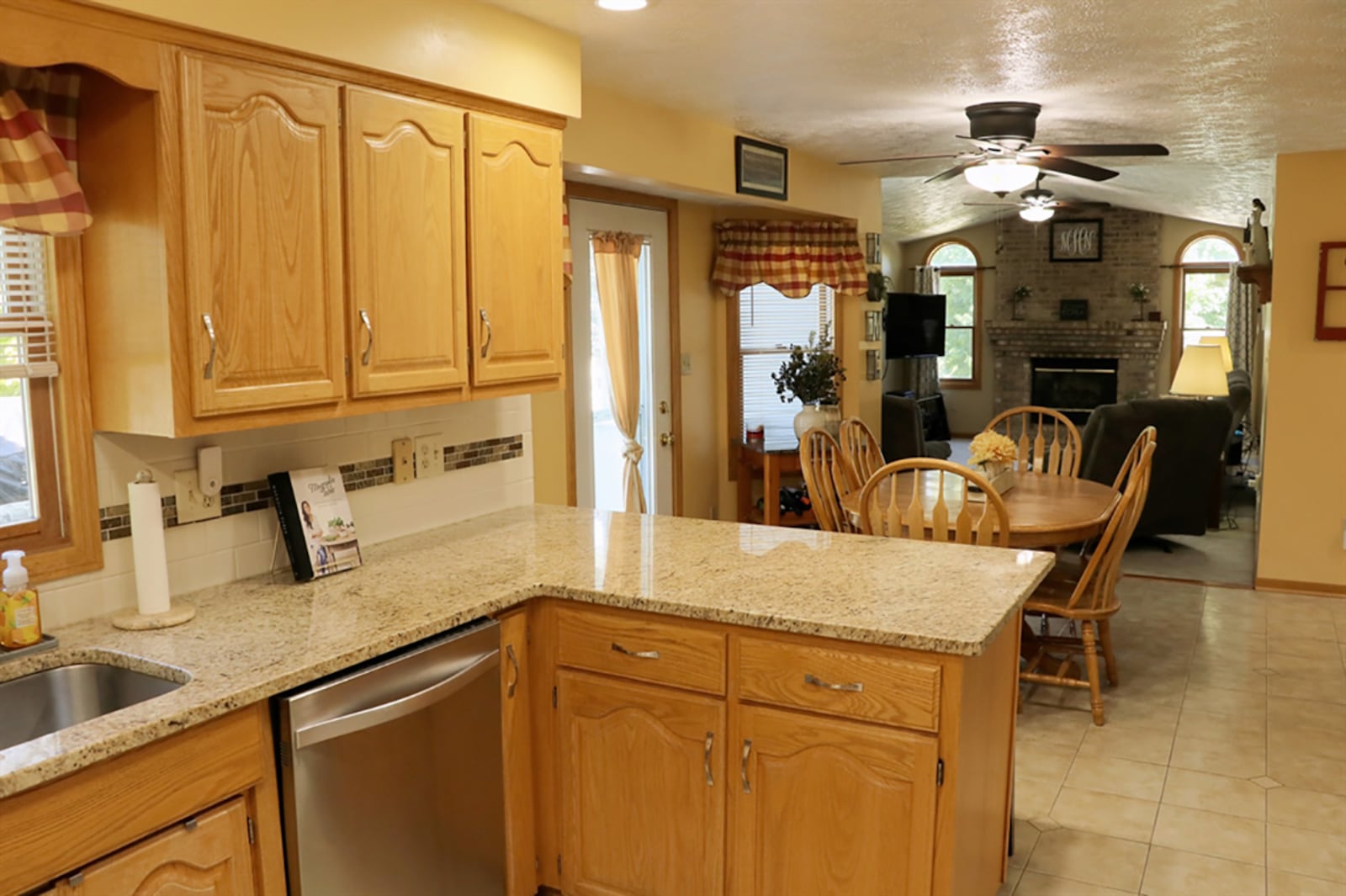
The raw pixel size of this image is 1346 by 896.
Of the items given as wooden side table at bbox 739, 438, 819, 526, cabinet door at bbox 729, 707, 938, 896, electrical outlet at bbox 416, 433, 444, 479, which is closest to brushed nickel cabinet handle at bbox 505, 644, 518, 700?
cabinet door at bbox 729, 707, 938, 896

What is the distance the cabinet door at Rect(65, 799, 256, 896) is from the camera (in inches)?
64.4

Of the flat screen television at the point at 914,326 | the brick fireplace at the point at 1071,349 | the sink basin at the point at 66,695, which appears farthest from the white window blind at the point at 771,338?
the brick fireplace at the point at 1071,349

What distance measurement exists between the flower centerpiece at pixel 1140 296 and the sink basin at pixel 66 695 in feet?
37.2

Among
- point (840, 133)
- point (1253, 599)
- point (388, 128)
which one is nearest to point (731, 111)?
point (840, 133)

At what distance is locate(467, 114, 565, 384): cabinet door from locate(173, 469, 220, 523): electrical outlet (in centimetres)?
70

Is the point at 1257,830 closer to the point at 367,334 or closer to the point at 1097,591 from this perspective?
the point at 1097,591

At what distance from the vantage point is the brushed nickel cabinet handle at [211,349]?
208 centimetres

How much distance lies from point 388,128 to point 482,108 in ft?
1.17

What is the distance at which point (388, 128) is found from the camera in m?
2.44

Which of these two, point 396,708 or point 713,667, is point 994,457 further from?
point 396,708

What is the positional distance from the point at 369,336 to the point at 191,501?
523 mm

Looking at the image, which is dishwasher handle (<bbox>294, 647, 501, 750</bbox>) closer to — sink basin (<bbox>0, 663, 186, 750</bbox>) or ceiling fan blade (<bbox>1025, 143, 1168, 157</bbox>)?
sink basin (<bbox>0, 663, 186, 750</bbox>)

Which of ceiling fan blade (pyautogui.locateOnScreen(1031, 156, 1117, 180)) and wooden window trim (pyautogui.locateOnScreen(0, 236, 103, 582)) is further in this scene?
ceiling fan blade (pyautogui.locateOnScreen(1031, 156, 1117, 180))

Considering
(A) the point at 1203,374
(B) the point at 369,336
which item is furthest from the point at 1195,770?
(A) the point at 1203,374
